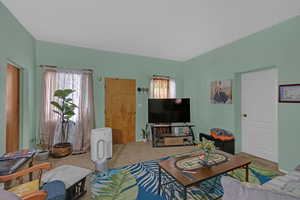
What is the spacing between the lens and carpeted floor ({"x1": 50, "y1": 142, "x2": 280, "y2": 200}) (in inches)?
105

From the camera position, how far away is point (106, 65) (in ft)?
12.5

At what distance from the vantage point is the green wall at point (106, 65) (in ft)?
10.7

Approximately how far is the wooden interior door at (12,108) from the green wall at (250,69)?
4.36m

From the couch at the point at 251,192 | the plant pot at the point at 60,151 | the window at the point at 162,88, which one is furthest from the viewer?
the window at the point at 162,88

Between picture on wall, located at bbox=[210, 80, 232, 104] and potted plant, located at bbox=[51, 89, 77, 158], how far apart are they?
3.50 m

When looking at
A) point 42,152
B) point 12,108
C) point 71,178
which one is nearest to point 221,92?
point 71,178

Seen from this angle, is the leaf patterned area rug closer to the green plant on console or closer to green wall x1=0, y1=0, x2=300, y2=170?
green wall x1=0, y1=0, x2=300, y2=170

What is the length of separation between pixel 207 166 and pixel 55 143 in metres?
3.38

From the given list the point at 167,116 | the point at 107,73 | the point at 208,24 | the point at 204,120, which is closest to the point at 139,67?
the point at 107,73

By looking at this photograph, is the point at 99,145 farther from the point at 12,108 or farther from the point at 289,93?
the point at 289,93

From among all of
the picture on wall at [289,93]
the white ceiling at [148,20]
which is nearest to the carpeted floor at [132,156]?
the picture on wall at [289,93]

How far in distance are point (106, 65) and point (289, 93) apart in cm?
397

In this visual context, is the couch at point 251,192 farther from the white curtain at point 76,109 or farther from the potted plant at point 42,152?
the white curtain at point 76,109

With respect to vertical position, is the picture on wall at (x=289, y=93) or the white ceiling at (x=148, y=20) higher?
the white ceiling at (x=148, y=20)
